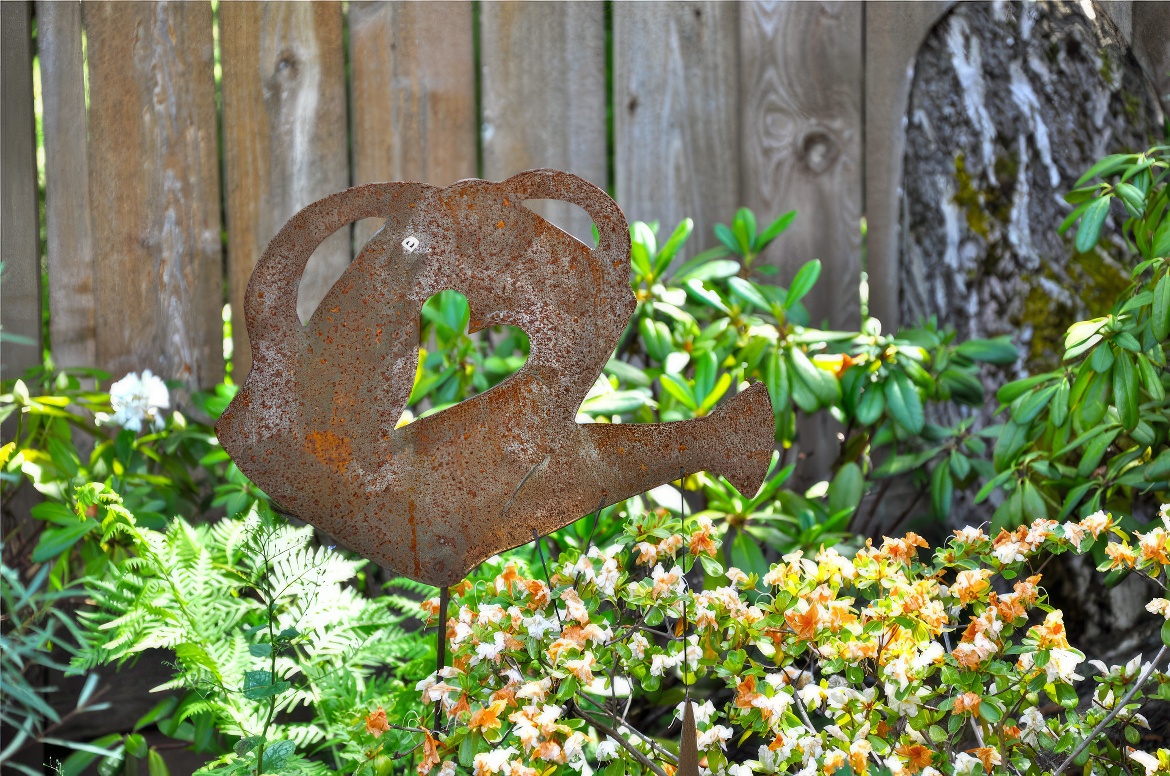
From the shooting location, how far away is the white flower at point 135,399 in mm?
1918

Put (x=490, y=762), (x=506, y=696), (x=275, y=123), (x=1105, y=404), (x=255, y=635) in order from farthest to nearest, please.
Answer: (x=275, y=123)
(x=1105, y=404)
(x=255, y=635)
(x=506, y=696)
(x=490, y=762)

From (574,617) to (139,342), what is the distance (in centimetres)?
147

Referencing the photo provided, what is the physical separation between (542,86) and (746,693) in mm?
1637

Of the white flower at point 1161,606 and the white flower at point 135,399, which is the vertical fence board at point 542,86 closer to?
the white flower at point 135,399

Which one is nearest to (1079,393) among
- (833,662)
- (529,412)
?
(833,662)

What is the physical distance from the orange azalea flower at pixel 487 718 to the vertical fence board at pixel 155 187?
4.65 ft

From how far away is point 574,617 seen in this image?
47.7 inches

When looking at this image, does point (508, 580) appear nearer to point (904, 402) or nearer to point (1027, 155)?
point (904, 402)

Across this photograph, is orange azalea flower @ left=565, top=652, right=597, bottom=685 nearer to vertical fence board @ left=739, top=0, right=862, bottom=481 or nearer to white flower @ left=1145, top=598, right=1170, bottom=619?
white flower @ left=1145, top=598, right=1170, bottom=619

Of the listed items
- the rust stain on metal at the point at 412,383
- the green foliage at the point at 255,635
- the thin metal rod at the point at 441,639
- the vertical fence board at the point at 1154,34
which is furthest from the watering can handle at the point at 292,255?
the vertical fence board at the point at 1154,34

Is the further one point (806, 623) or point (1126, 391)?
point (1126, 391)

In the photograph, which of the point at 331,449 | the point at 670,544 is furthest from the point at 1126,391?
the point at 331,449

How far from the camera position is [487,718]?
108cm

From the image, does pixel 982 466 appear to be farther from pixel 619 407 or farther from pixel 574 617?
pixel 574 617
